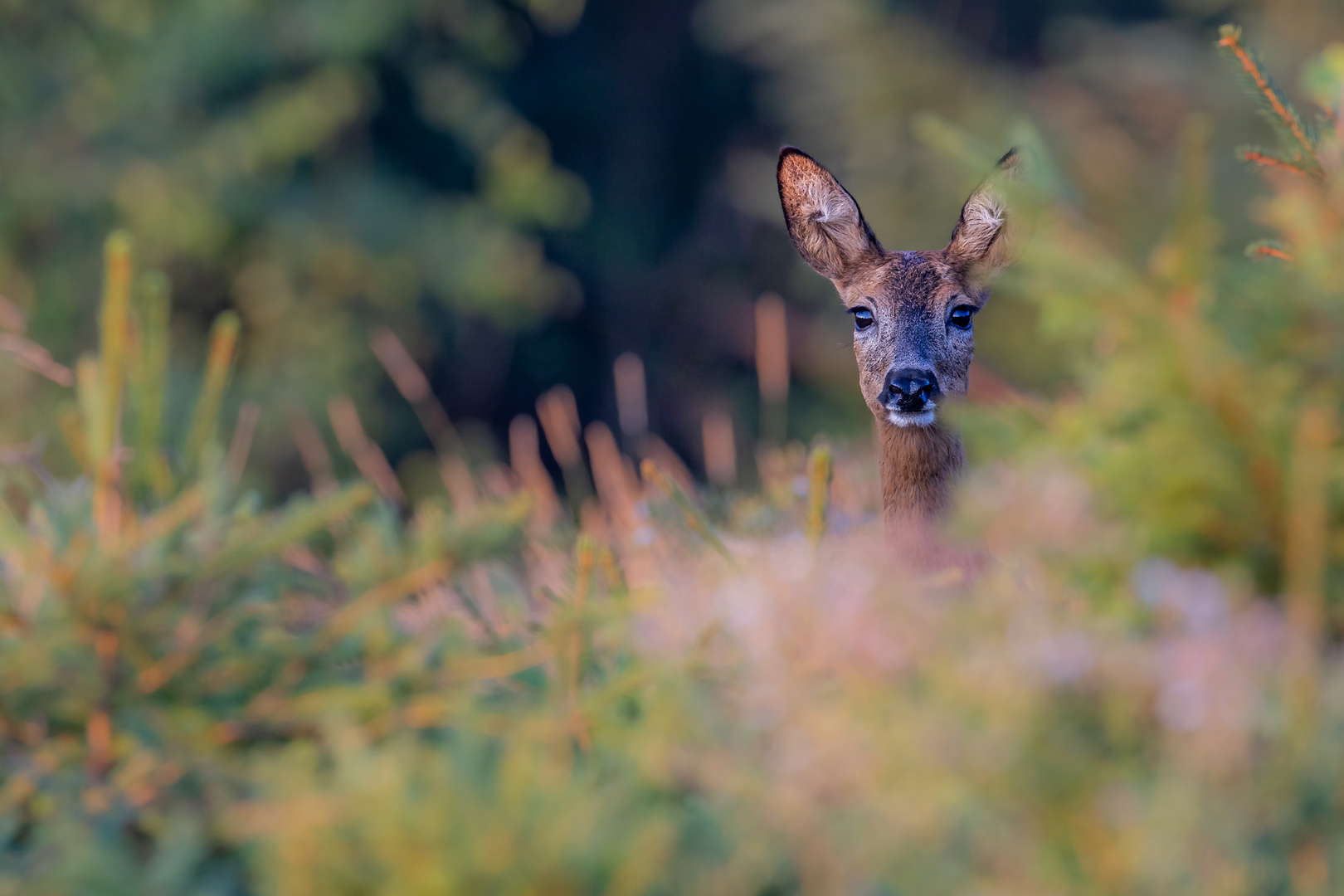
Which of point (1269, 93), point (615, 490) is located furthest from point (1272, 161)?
point (615, 490)

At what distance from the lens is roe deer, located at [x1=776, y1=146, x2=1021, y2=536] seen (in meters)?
3.04

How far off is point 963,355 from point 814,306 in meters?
13.2

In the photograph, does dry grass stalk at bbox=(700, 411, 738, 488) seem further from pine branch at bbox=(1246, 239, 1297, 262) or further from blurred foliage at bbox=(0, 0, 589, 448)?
blurred foliage at bbox=(0, 0, 589, 448)

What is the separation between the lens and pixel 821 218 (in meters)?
3.37

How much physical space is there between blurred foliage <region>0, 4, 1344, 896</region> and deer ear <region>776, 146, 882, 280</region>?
0.93 m

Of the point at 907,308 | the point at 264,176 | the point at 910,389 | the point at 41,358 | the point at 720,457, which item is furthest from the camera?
the point at 264,176

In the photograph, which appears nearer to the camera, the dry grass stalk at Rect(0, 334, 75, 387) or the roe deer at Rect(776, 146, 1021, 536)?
the dry grass stalk at Rect(0, 334, 75, 387)

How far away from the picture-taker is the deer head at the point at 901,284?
3055 mm

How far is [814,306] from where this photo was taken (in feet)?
53.2

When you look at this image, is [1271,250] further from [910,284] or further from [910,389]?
[910,284]

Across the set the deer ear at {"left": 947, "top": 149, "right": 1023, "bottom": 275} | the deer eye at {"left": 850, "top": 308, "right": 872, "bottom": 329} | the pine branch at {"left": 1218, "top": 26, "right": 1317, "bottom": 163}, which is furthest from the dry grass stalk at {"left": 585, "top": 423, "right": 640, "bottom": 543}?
the pine branch at {"left": 1218, "top": 26, "right": 1317, "bottom": 163}

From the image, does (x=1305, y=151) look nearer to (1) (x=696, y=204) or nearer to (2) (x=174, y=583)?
(2) (x=174, y=583)

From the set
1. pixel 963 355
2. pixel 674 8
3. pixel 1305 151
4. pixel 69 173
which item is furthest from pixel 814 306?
pixel 1305 151

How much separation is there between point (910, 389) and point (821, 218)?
2.00 ft
